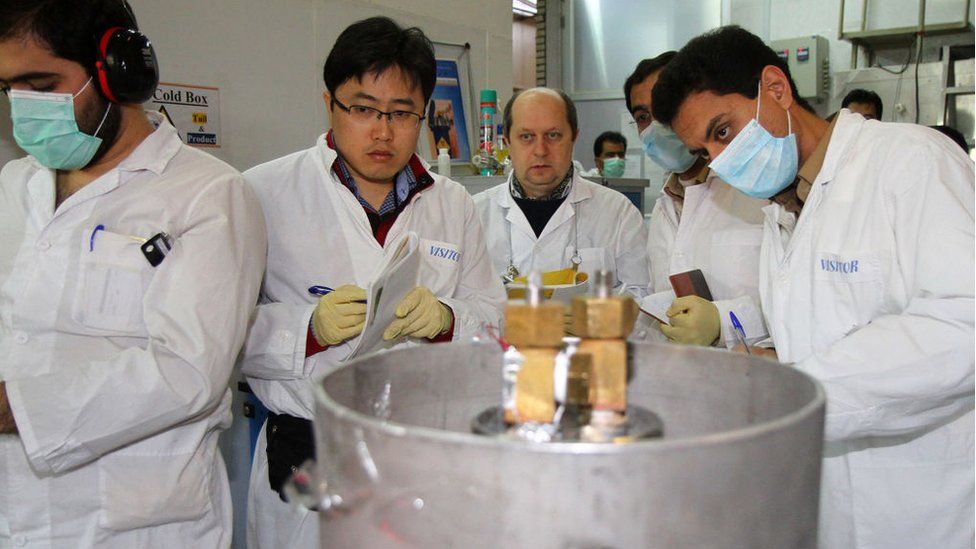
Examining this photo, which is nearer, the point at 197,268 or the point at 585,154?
the point at 197,268

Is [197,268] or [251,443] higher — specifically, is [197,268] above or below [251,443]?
above

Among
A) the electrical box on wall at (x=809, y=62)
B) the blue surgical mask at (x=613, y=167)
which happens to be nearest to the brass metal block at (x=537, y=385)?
the blue surgical mask at (x=613, y=167)

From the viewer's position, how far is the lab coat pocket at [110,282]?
1.34 metres

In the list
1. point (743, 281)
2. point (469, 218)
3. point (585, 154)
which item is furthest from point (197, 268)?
point (585, 154)

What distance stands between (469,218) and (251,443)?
2.59 ft

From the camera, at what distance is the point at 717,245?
2.03 m

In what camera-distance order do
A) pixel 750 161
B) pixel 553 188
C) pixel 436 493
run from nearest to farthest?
1. pixel 436 493
2. pixel 750 161
3. pixel 553 188

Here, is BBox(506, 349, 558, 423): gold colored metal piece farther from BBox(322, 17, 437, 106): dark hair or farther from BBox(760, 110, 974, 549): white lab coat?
BBox(322, 17, 437, 106): dark hair

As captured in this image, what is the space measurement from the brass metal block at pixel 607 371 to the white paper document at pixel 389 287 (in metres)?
0.54

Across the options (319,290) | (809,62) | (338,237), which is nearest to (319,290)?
(319,290)

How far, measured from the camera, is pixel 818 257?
1420mm

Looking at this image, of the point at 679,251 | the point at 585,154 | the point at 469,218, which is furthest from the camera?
the point at 585,154

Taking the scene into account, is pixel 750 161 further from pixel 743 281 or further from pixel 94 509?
pixel 94 509

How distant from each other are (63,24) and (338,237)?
25.1 inches
